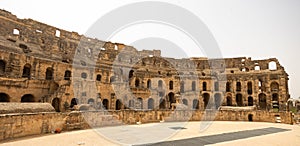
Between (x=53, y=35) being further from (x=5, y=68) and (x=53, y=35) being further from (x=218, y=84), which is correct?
(x=218, y=84)

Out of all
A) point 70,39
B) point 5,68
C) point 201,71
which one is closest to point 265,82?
point 201,71

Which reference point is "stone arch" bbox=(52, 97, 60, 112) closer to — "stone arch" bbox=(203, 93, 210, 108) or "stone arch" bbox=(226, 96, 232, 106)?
"stone arch" bbox=(203, 93, 210, 108)

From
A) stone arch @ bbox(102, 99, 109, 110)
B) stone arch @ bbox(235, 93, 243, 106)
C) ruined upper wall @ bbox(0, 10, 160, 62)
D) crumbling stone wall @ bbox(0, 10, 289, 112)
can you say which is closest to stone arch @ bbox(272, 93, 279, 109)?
crumbling stone wall @ bbox(0, 10, 289, 112)

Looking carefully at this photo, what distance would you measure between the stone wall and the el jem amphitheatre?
5 cm

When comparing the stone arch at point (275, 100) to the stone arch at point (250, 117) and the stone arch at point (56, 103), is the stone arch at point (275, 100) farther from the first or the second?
the stone arch at point (56, 103)

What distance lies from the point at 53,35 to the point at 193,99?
2644cm

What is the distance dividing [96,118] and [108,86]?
796 cm

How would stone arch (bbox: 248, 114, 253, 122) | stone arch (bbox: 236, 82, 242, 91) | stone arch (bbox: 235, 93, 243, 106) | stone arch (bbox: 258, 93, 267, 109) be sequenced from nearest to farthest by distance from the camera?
stone arch (bbox: 248, 114, 253, 122), stone arch (bbox: 258, 93, 267, 109), stone arch (bbox: 235, 93, 243, 106), stone arch (bbox: 236, 82, 242, 91)

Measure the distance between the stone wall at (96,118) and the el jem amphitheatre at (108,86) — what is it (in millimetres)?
53

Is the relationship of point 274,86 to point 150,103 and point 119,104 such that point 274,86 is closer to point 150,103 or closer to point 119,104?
point 150,103

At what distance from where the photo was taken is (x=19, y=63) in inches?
778

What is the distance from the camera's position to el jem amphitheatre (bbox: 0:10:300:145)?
1362 centimetres

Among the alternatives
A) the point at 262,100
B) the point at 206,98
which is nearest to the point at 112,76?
the point at 206,98

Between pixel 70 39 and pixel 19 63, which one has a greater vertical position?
pixel 70 39
